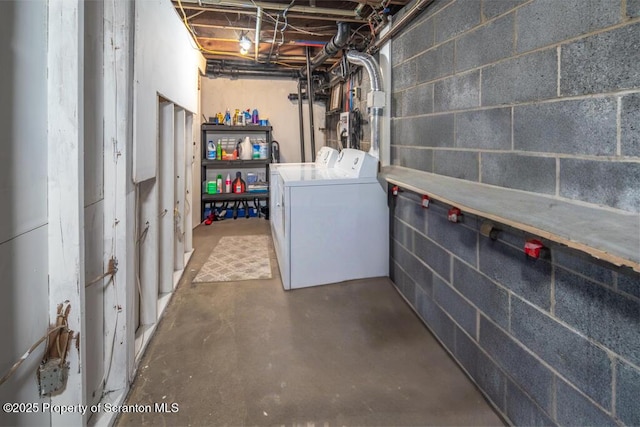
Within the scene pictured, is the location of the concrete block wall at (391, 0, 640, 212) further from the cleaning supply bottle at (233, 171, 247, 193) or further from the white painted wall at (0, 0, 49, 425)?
the cleaning supply bottle at (233, 171, 247, 193)

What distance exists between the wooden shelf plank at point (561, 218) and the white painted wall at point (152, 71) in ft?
4.53

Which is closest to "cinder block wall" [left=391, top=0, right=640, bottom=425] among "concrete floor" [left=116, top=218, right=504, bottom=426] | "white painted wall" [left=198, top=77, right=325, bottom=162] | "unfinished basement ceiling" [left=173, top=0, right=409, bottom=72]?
"concrete floor" [left=116, top=218, right=504, bottom=426]

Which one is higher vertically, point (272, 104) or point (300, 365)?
point (272, 104)

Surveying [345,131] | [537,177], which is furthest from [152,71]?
[345,131]

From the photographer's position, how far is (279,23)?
3223 millimetres

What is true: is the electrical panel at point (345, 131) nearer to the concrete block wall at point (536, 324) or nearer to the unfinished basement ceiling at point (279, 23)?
the unfinished basement ceiling at point (279, 23)

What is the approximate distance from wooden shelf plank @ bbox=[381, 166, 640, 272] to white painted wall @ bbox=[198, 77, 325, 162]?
412 cm

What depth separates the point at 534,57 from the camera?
53.1 inches

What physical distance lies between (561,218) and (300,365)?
54.2 inches

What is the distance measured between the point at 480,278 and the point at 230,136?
4.45m

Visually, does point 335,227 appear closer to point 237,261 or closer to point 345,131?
point 237,261

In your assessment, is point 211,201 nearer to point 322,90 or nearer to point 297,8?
point 322,90

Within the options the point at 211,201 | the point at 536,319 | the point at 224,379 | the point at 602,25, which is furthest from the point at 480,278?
the point at 211,201

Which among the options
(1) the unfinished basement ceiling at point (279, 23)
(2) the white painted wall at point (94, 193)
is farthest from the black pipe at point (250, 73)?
(2) the white painted wall at point (94, 193)
